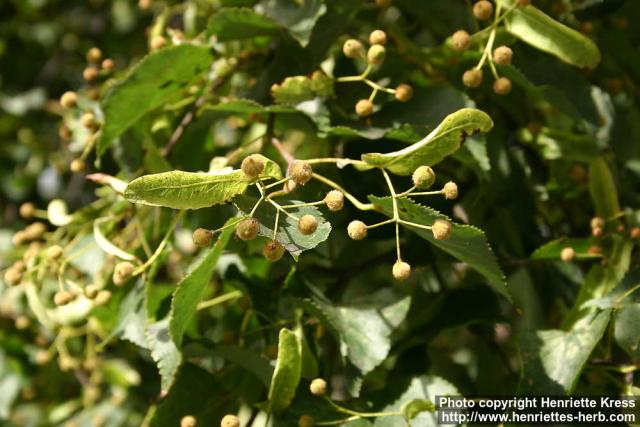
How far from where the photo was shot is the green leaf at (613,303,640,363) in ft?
2.29

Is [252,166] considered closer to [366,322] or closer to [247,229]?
[247,229]

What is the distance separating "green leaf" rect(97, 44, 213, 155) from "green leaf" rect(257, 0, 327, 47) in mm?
93

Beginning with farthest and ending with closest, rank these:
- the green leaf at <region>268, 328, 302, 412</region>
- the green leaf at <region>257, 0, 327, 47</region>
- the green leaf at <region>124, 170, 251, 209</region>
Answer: the green leaf at <region>257, 0, 327, 47</region> → the green leaf at <region>268, 328, 302, 412</region> → the green leaf at <region>124, 170, 251, 209</region>

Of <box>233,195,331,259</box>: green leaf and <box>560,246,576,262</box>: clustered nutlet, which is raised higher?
<box>233,195,331,259</box>: green leaf

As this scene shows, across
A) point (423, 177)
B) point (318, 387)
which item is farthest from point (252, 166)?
point (318, 387)

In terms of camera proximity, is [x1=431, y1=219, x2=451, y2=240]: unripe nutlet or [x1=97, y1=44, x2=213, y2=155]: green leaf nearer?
[x1=431, y1=219, x2=451, y2=240]: unripe nutlet

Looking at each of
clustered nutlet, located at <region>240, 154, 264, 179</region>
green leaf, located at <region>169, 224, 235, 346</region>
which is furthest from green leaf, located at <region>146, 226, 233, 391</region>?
clustered nutlet, located at <region>240, 154, 264, 179</region>

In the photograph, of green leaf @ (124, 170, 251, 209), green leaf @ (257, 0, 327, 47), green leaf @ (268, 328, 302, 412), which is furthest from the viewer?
green leaf @ (257, 0, 327, 47)

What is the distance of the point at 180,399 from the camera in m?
0.81

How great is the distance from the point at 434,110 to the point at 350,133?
100mm

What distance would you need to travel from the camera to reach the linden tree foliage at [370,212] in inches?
28.8

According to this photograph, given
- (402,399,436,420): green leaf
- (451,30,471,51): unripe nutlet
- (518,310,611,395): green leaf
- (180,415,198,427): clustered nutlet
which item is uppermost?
(451,30,471,51): unripe nutlet

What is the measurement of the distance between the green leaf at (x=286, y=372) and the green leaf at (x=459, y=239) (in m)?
0.15

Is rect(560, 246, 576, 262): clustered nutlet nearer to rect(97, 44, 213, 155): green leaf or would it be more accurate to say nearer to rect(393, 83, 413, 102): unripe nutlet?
rect(393, 83, 413, 102): unripe nutlet
